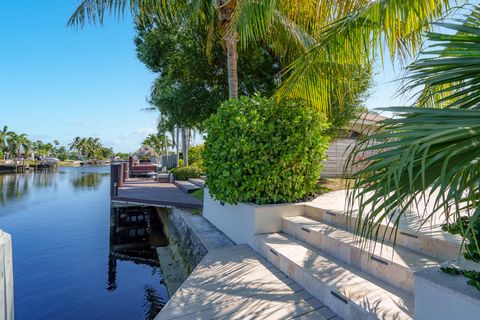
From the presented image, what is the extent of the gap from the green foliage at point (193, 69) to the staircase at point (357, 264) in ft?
18.5

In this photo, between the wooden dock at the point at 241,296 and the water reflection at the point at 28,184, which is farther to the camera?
the water reflection at the point at 28,184

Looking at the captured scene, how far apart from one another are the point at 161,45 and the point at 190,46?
0.88 meters

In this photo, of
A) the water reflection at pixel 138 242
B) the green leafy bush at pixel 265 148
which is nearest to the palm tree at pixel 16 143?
the water reflection at pixel 138 242

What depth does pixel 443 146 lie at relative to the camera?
116 cm

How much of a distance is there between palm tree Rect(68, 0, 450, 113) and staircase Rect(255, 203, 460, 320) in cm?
216

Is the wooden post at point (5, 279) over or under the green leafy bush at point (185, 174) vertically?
under

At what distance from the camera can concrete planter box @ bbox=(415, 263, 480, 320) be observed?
60.9 inches

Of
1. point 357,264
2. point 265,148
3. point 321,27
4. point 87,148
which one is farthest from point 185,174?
point 87,148

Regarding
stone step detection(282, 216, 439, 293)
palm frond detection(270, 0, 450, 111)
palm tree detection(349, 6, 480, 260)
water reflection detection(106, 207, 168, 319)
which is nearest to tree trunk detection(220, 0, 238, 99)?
palm frond detection(270, 0, 450, 111)

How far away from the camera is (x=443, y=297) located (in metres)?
1.67

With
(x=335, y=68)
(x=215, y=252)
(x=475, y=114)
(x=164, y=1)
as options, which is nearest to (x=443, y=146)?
(x=475, y=114)

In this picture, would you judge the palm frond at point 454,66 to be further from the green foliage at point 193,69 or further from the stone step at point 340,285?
the green foliage at point 193,69

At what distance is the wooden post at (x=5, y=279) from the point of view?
2.36 m

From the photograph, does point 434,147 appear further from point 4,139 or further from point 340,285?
point 4,139
